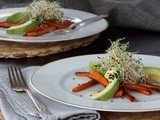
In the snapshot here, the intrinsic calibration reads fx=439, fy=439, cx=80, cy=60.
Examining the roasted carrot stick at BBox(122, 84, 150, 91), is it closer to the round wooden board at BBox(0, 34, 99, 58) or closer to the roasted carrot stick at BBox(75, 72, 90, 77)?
the roasted carrot stick at BBox(75, 72, 90, 77)

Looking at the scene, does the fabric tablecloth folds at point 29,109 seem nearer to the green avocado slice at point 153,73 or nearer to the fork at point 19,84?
the fork at point 19,84

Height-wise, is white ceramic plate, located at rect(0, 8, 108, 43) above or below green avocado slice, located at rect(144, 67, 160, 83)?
below

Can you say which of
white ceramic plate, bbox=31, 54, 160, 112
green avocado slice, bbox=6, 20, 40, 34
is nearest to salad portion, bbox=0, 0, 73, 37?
green avocado slice, bbox=6, 20, 40, 34

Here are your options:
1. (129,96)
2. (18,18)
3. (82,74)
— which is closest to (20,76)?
(82,74)

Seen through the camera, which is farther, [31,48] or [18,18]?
[18,18]

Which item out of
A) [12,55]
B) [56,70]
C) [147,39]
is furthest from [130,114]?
[147,39]

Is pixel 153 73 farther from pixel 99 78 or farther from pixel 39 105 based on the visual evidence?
pixel 39 105

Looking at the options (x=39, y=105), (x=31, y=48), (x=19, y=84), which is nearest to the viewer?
(x=39, y=105)
